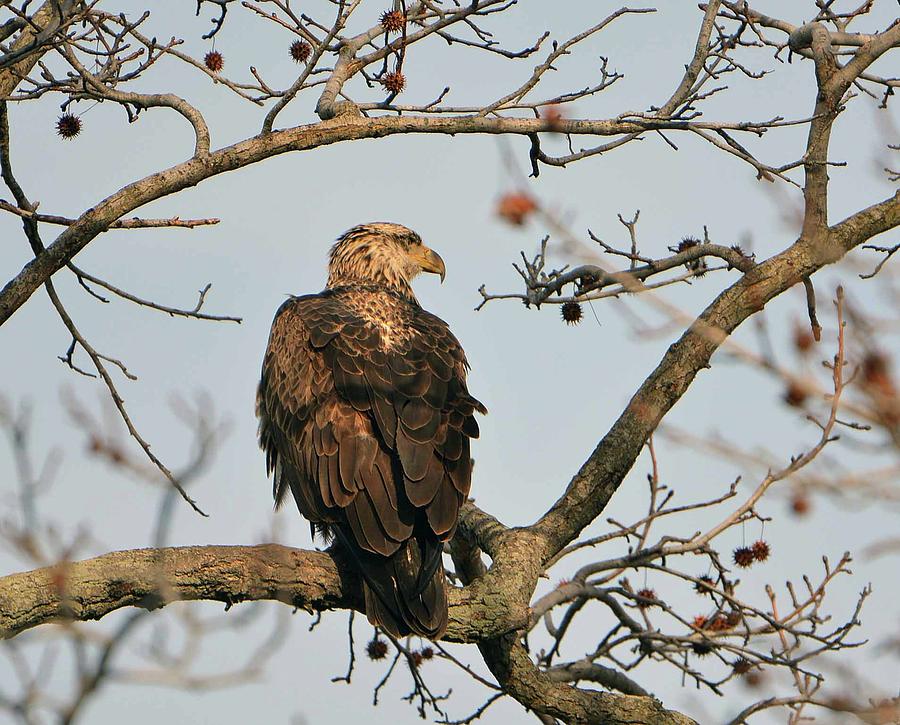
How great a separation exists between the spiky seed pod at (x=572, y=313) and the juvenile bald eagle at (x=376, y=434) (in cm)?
64

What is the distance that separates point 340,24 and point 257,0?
969mm

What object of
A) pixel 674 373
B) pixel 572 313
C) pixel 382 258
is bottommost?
pixel 674 373

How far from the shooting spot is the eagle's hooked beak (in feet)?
29.0

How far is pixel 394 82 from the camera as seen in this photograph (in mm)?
5988

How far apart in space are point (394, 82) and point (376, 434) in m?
1.68

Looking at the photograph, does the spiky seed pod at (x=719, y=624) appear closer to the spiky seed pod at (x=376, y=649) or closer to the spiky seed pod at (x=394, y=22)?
the spiky seed pod at (x=376, y=649)

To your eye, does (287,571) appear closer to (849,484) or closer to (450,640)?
(450,640)

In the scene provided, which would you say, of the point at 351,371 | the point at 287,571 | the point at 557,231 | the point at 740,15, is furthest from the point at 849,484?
the point at 740,15

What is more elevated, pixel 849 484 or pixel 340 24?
pixel 340 24

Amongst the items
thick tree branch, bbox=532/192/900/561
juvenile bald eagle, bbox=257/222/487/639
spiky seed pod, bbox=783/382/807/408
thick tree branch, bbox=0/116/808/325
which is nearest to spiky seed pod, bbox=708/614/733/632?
thick tree branch, bbox=532/192/900/561

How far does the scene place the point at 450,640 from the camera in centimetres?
552

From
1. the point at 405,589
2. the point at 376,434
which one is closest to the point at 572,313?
the point at 376,434

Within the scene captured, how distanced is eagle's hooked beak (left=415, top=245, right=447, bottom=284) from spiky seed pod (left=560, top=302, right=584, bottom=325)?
2583 mm

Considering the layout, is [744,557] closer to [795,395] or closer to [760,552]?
[760,552]
